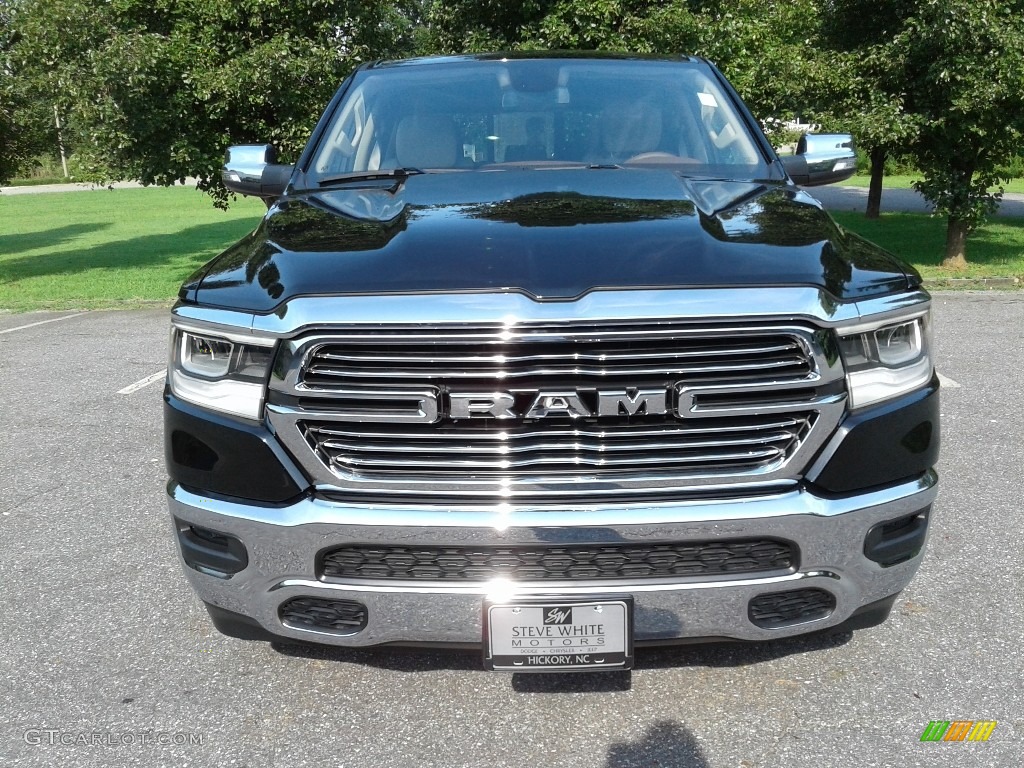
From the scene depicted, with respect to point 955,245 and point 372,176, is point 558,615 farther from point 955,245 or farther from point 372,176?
point 955,245

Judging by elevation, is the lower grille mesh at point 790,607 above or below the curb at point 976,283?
above

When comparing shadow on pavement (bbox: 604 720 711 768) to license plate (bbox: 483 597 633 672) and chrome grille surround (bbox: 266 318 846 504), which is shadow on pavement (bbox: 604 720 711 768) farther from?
chrome grille surround (bbox: 266 318 846 504)

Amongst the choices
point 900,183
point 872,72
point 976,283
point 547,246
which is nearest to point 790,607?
point 547,246

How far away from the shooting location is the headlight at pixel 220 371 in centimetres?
252

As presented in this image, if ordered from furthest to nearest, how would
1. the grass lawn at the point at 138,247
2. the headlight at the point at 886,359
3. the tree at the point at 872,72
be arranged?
the grass lawn at the point at 138,247
the tree at the point at 872,72
the headlight at the point at 886,359

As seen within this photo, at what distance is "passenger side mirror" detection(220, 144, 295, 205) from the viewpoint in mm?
3994

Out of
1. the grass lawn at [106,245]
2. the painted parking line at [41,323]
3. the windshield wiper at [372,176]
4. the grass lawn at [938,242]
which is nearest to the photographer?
the windshield wiper at [372,176]

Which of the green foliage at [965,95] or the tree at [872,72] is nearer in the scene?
the green foliage at [965,95]

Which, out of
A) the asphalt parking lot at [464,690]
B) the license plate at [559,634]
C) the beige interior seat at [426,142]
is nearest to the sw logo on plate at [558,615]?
the license plate at [559,634]

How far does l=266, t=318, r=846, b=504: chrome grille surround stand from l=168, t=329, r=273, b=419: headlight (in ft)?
0.21

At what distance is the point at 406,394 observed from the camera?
245 centimetres

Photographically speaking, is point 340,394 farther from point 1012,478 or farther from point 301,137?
point 301,137

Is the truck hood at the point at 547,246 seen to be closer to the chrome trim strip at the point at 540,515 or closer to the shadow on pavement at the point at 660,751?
the chrome trim strip at the point at 540,515

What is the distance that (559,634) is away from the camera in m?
2.47
